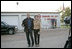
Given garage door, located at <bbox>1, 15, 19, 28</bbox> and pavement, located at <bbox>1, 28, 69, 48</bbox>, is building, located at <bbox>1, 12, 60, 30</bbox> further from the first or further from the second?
pavement, located at <bbox>1, 28, 69, 48</bbox>

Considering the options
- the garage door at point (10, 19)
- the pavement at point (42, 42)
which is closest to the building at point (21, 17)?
the garage door at point (10, 19)

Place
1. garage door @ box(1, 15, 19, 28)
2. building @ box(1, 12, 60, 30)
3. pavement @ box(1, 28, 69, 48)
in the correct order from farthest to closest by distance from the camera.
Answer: building @ box(1, 12, 60, 30)
garage door @ box(1, 15, 19, 28)
pavement @ box(1, 28, 69, 48)

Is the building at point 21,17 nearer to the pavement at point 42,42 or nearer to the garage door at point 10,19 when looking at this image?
the garage door at point 10,19

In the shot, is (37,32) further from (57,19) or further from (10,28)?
(57,19)

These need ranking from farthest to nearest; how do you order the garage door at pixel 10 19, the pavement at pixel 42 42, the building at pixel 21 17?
the building at pixel 21 17 < the garage door at pixel 10 19 < the pavement at pixel 42 42

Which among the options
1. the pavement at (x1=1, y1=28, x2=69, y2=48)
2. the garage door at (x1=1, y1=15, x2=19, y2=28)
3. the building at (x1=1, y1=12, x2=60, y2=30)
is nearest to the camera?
the pavement at (x1=1, y1=28, x2=69, y2=48)

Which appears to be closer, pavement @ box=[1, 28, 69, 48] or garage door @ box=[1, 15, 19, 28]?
pavement @ box=[1, 28, 69, 48]

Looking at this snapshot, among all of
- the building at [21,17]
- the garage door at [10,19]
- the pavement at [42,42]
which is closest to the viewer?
the pavement at [42,42]

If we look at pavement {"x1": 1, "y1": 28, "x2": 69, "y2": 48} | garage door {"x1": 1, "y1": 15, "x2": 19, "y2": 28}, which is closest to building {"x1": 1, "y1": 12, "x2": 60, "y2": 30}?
garage door {"x1": 1, "y1": 15, "x2": 19, "y2": 28}

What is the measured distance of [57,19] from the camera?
1237 inches

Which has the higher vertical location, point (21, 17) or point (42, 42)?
point (21, 17)

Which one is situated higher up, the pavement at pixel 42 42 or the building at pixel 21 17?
the building at pixel 21 17

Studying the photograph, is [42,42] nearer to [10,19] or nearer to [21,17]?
[10,19]

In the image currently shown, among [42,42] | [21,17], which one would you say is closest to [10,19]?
[21,17]
